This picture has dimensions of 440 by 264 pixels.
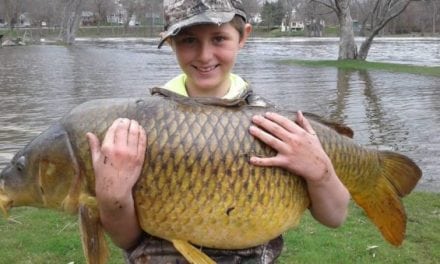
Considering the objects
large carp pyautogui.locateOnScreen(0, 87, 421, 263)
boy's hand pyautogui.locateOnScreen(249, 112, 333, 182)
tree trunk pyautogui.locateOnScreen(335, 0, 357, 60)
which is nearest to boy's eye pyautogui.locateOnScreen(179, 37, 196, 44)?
large carp pyautogui.locateOnScreen(0, 87, 421, 263)

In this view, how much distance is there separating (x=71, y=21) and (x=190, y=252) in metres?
59.0

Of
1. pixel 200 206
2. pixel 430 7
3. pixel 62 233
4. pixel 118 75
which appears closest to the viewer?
pixel 200 206

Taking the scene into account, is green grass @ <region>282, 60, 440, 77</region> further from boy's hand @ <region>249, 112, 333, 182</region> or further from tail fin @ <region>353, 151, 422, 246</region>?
boy's hand @ <region>249, 112, 333, 182</region>

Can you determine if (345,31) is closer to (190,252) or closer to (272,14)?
(190,252)

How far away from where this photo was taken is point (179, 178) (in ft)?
6.56

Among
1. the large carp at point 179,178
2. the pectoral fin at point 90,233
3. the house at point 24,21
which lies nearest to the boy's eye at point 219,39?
the large carp at point 179,178

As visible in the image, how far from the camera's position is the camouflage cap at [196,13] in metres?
2.29

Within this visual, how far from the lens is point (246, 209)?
6.69 ft

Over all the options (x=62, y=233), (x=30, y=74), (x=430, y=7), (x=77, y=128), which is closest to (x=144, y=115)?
(x=77, y=128)

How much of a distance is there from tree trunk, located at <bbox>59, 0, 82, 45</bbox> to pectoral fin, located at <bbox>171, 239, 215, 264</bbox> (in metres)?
54.6

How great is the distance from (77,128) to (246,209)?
2.15 ft

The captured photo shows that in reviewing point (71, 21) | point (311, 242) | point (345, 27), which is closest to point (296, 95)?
point (311, 242)

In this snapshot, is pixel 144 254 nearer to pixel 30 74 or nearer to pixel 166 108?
pixel 166 108

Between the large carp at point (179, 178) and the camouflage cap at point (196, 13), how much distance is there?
352 millimetres
